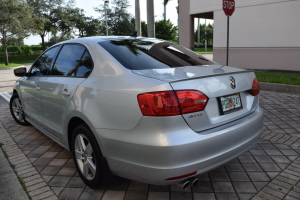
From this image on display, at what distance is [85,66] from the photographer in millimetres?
2920

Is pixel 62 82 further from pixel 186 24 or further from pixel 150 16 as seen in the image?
pixel 186 24

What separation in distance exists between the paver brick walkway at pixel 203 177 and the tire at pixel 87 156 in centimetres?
15

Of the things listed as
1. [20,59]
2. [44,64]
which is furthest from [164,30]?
[44,64]

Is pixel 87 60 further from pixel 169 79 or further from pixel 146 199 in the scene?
pixel 146 199

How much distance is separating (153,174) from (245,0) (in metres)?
13.0

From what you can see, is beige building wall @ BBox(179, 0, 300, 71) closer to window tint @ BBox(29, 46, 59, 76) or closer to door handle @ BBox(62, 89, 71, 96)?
window tint @ BBox(29, 46, 59, 76)

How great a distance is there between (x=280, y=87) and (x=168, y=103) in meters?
7.26

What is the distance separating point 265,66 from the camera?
1285 centimetres

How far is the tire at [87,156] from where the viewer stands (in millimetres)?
2586

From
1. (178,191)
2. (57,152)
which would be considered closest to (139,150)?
(178,191)

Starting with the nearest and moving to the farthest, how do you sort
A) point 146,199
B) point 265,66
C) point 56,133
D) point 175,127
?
point 175,127 → point 146,199 → point 56,133 → point 265,66

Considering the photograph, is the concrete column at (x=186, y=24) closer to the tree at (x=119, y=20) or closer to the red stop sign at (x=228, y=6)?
the red stop sign at (x=228, y=6)

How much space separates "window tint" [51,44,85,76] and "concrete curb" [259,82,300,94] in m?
6.79

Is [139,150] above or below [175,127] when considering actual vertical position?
below
